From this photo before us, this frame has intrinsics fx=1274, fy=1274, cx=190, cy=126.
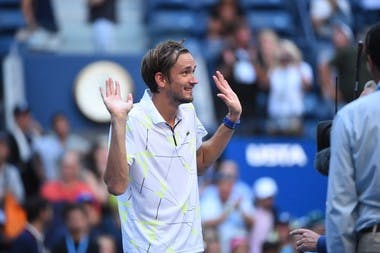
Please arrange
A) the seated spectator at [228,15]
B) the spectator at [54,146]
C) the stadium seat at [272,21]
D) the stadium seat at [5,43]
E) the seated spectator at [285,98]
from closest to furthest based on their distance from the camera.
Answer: the spectator at [54,146] < the seated spectator at [285,98] < the stadium seat at [5,43] < the seated spectator at [228,15] < the stadium seat at [272,21]

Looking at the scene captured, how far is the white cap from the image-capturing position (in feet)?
46.7

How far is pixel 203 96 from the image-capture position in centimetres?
1658

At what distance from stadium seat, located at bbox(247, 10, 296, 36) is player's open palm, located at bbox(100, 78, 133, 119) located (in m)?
11.5

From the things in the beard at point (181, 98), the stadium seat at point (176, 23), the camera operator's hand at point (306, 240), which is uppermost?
the beard at point (181, 98)

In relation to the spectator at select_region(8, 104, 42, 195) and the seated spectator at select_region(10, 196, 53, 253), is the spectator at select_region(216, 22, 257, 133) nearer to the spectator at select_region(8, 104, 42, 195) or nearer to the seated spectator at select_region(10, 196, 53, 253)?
the spectator at select_region(8, 104, 42, 195)

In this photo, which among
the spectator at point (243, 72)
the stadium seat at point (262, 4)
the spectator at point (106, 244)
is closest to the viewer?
the spectator at point (106, 244)

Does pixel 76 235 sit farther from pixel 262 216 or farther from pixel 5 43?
pixel 5 43

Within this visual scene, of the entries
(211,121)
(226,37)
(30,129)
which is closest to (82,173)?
(30,129)

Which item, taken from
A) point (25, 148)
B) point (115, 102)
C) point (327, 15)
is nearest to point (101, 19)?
point (25, 148)

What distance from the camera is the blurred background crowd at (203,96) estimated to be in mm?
12873

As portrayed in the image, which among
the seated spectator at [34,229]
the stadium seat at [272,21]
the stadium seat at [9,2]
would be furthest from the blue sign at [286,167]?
the stadium seat at [9,2]

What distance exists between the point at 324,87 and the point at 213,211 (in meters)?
4.11

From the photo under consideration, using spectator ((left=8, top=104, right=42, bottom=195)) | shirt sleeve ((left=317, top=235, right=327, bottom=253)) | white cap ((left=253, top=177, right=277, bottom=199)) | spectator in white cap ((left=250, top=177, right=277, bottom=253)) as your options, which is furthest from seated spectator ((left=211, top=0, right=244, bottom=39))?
shirt sleeve ((left=317, top=235, right=327, bottom=253))

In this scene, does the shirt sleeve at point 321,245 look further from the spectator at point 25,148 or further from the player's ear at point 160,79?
the spectator at point 25,148
